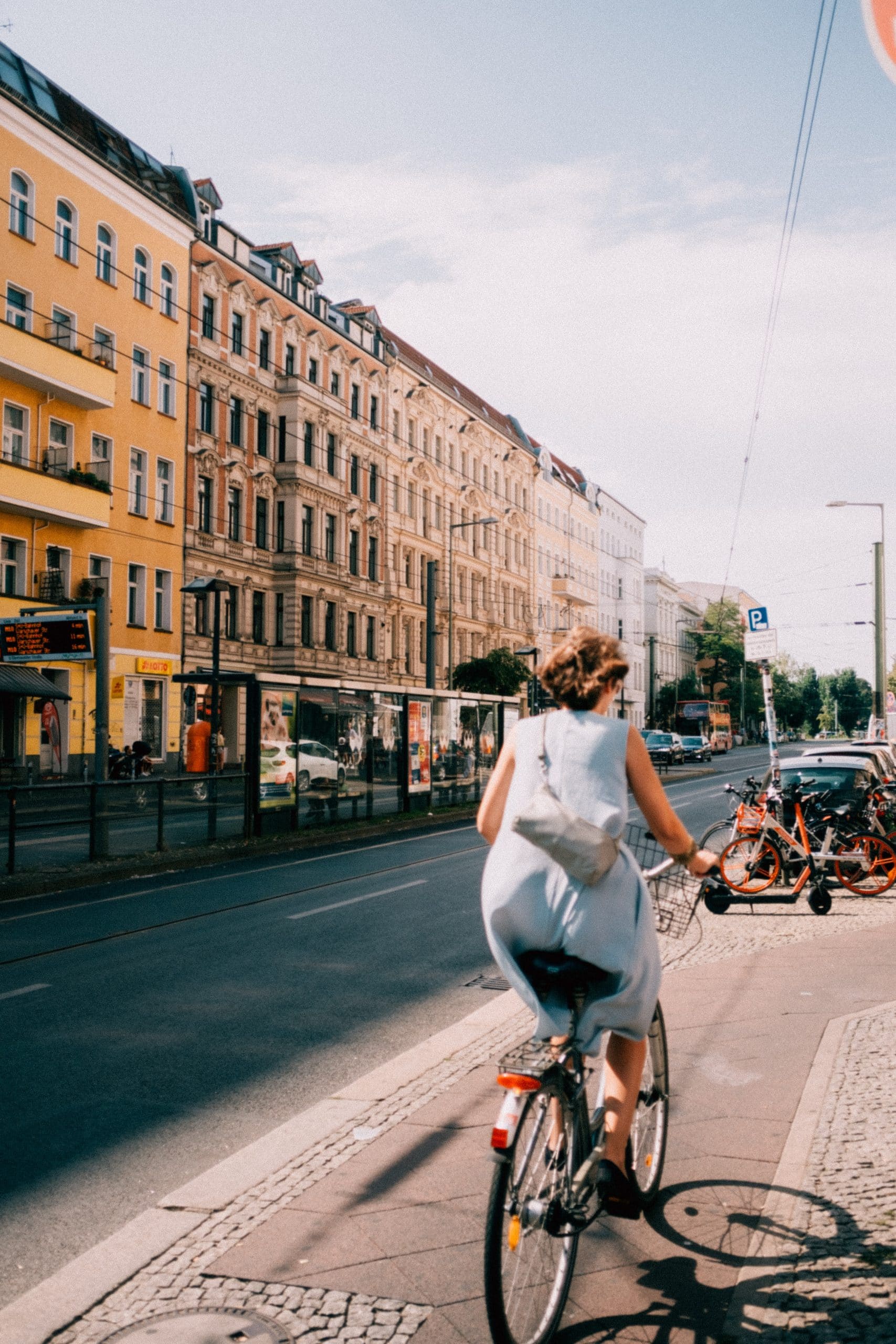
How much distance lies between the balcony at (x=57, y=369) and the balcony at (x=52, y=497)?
0.81m

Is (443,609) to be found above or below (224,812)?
above

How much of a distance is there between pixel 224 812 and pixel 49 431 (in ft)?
64.8

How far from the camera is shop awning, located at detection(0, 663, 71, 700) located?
3105cm

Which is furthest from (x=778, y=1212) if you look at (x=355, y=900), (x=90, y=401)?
(x=90, y=401)

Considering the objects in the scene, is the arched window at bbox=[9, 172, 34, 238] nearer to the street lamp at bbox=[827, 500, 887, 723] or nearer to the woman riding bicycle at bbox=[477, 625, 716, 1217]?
the street lamp at bbox=[827, 500, 887, 723]

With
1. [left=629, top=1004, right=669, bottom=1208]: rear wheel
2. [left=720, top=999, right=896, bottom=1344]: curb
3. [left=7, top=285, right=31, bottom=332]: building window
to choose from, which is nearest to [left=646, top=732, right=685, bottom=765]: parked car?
[left=7, top=285, right=31, bottom=332]: building window

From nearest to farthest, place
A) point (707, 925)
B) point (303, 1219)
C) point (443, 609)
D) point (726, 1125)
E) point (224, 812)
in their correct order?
point (303, 1219) → point (726, 1125) → point (707, 925) → point (224, 812) → point (443, 609)

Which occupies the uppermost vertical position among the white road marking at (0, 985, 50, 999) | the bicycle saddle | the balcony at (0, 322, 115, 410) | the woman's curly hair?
the balcony at (0, 322, 115, 410)

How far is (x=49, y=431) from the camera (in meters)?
34.4

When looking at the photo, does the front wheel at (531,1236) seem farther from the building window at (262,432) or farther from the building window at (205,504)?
the building window at (262,432)

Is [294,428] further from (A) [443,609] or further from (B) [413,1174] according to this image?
(B) [413,1174]

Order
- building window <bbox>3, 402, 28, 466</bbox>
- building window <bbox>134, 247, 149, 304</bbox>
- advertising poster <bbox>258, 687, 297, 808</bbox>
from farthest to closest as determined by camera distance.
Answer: building window <bbox>134, 247, 149, 304</bbox> < building window <bbox>3, 402, 28, 466</bbox> < advertising poster <bbox>258, 687, 297, 808</bbox>

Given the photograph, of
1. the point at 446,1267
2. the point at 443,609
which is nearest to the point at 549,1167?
the point at 446,1267

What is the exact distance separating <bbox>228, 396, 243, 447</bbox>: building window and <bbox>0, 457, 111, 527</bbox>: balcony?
9719mm
